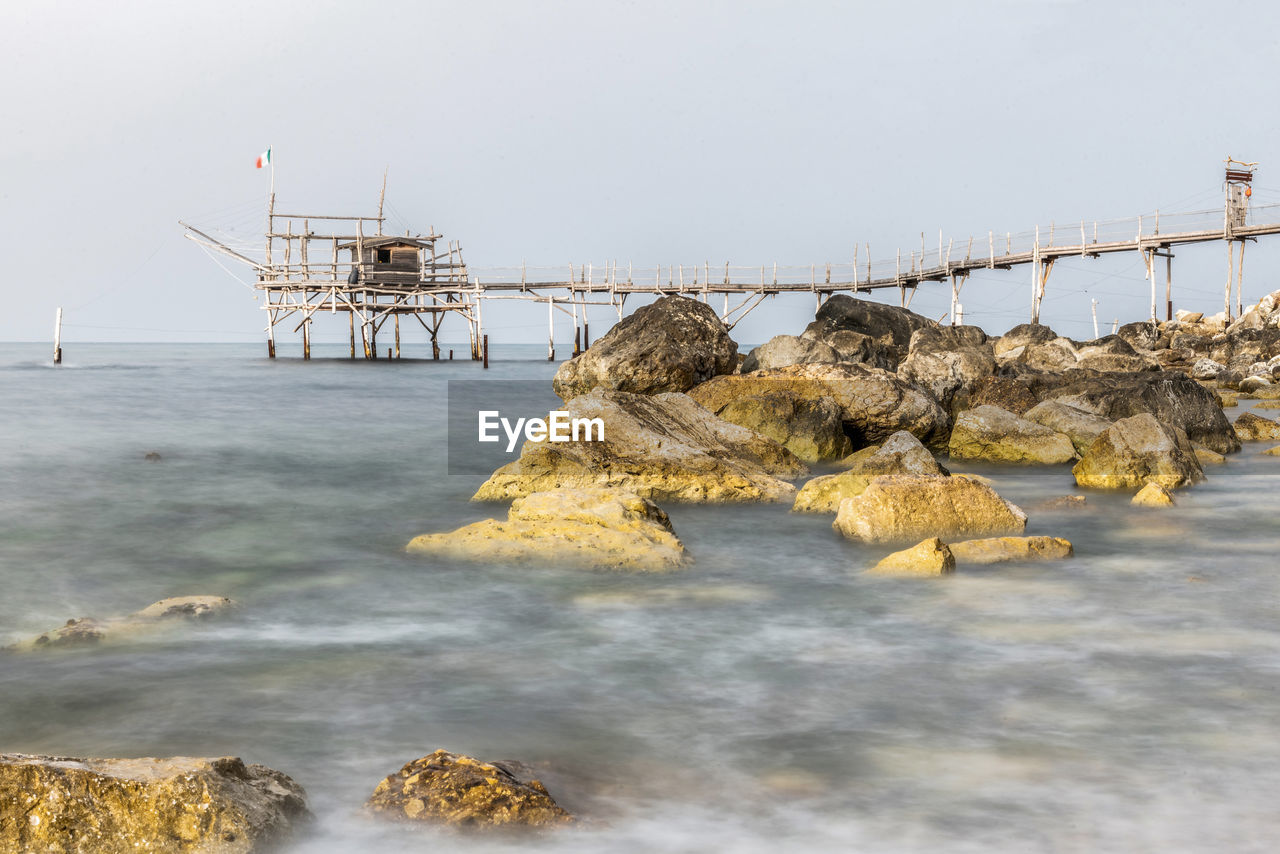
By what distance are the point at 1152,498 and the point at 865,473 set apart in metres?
2.40

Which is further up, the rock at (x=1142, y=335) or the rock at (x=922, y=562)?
the rock at (x=1142, y=335)

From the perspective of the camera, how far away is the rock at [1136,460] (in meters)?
10.2

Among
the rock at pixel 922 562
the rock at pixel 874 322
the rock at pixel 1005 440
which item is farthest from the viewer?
the rock at pixel 874 322

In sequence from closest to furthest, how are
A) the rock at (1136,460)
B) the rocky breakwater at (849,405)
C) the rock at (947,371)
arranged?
1. the rock at (1136,460)
2. the rocky breakwater at (849,405)
3. the rock at (947,371)

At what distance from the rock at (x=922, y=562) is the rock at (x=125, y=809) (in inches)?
172

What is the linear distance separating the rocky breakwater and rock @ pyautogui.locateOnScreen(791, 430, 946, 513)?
239 cm

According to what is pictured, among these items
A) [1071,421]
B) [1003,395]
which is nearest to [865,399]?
[1071,421]

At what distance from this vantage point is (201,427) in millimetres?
17922

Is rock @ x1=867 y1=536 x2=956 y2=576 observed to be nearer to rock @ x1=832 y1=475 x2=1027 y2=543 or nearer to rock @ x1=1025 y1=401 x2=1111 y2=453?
rock @ x1=832 y1=475 x2=1027 y2=543

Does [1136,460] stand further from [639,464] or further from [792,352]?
[792,352]

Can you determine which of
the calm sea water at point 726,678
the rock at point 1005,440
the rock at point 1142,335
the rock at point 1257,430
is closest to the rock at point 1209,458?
the rock at point 1005,440

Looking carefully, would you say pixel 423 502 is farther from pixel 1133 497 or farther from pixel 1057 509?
pixel 1133 497

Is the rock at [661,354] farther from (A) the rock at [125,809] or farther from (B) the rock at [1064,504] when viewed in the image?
(A) the rock at [125,809]

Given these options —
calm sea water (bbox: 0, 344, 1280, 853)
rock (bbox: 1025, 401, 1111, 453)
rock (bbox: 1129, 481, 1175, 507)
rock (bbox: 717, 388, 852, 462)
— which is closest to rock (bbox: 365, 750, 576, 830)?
calm sea water (bbox: 0, 344, 1280, 853)
